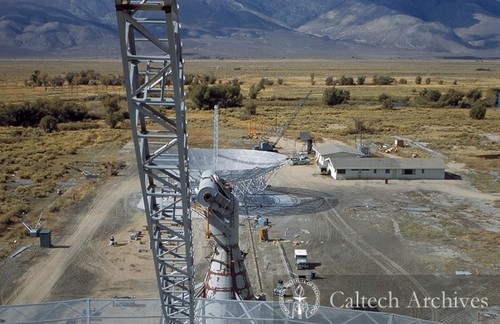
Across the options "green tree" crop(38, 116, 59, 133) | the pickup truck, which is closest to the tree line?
"green tree" crop(38, 116, 59, 133)

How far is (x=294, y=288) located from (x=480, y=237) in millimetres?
16370

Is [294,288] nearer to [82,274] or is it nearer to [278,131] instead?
[82,274]

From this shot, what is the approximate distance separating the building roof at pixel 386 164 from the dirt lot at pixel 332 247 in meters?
2.80

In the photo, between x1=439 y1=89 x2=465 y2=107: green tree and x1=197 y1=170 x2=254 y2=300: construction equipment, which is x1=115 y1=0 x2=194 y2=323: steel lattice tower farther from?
x1=439 y1=89 x2=465 y2=107: green tree

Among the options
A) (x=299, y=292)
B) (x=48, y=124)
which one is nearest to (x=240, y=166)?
(x=299, y=292)

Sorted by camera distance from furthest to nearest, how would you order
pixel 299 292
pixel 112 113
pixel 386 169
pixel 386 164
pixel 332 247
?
pixel 112 113 < pixel 386 164 < pixel 386 169 < pixel 332 247 < pixel 299 292

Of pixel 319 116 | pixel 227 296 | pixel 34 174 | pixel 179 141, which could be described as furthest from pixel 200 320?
pixel 319 116

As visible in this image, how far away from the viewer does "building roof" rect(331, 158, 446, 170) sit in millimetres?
59250

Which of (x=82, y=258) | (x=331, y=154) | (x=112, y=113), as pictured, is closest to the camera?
(x=82, y=258)

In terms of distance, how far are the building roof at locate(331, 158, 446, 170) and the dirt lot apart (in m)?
2.80

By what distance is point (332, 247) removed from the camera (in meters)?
41.1

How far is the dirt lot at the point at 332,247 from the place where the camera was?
34.2 meters

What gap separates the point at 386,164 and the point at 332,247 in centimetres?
2070

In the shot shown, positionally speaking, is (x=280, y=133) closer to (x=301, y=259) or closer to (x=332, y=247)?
(x=332, y=247)
